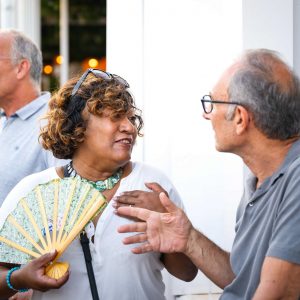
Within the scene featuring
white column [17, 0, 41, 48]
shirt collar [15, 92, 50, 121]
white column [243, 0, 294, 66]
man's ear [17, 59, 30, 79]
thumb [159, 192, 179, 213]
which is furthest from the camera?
white column [17, 0, 41, 48]

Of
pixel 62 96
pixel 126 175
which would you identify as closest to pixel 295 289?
pixel 126 175

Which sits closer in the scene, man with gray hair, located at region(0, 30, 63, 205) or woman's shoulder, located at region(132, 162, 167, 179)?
woman's shoulder, located at region(132, 162, 167, 179)

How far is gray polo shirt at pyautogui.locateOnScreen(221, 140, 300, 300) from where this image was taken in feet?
8.86

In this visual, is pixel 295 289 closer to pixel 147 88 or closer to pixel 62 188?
pixel 62 188

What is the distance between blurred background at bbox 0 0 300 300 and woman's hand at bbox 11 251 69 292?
132cm

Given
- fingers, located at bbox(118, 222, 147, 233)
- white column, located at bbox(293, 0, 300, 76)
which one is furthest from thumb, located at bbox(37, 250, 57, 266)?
white column, located at bbox(293, 0, 300, 76)

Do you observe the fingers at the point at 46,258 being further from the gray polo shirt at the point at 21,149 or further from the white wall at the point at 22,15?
the white wall at the point at 22,15

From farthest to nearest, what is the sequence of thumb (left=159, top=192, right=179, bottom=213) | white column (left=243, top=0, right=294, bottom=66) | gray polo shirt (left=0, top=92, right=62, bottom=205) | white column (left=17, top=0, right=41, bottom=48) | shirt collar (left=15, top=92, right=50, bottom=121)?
white column (left=17, top=0, right=41, bottom=48)
shirt collar (left=15, top=92, right=50, bottom=121)
gray polo shirt (left=0, top=92, right=62, bottom=205)
white column (left=243, top=0, right=294, bottom=66)
thumb (left=159, top=192, right=179, bottom=213)

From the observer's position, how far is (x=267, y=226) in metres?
2.82

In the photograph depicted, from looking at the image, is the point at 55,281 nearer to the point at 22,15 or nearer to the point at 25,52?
the point at 25,52

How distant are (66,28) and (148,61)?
541 centimetres

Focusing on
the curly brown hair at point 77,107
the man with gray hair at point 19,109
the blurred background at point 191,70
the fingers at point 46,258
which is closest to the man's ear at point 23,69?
the man with gray hair at point 19,109

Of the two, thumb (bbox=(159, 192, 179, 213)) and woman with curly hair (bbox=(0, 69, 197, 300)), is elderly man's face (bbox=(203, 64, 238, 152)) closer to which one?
thumb (bbox=(159, 192, 179, 213))

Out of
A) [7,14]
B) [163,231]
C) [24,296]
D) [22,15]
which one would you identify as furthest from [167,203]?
[22,15]
